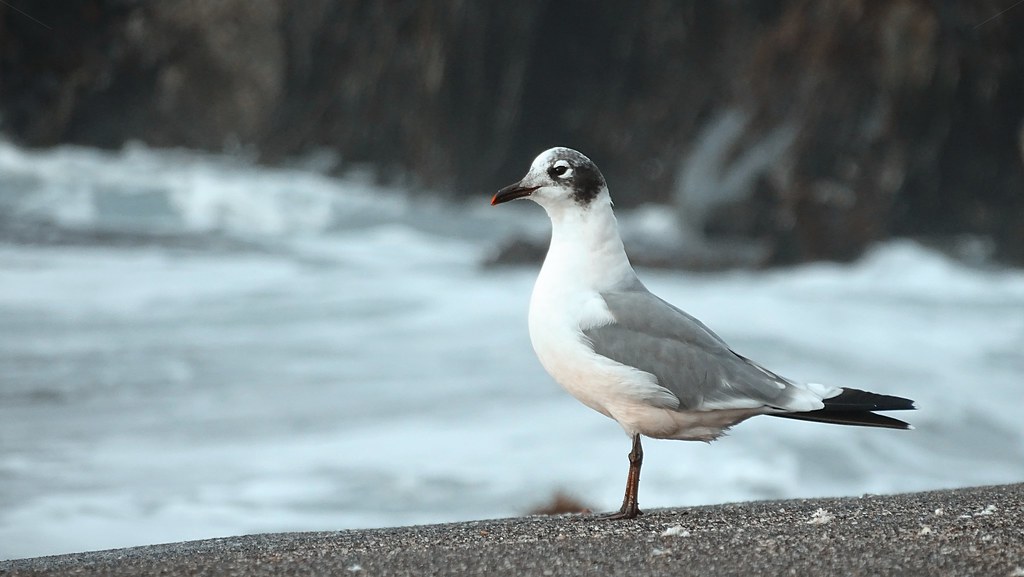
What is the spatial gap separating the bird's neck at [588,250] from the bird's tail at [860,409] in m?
0.76

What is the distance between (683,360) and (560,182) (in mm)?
720

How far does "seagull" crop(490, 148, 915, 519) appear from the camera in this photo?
3916 mm

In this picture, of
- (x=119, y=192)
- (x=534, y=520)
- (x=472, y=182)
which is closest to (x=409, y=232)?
(x=472, y=182)

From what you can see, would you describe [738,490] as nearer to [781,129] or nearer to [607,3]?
[781,129]

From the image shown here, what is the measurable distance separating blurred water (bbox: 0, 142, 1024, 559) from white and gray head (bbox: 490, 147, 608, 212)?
9.98ft

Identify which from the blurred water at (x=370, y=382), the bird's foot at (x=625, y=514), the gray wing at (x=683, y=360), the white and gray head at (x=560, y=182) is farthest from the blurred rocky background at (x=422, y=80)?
the bird's foot at (x=625, y=514)

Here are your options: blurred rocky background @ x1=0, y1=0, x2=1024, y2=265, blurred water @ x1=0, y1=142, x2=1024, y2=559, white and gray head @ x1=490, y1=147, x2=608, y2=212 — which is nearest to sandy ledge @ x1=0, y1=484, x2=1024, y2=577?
white and gray head @ x1=490, y1=147, x2=608, y2=212

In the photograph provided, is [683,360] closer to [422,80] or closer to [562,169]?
[562,169]

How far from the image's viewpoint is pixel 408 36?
2452cm

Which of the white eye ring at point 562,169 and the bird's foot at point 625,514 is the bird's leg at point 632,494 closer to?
the bird's foot at point 625,514

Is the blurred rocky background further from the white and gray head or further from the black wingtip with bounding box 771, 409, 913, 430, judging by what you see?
the black wingtip with bounding box 771, 409, 913, 430

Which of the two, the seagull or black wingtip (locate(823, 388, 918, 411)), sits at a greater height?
the seagull

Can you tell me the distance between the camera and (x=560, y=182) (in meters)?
4.17

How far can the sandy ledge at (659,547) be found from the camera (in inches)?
127
